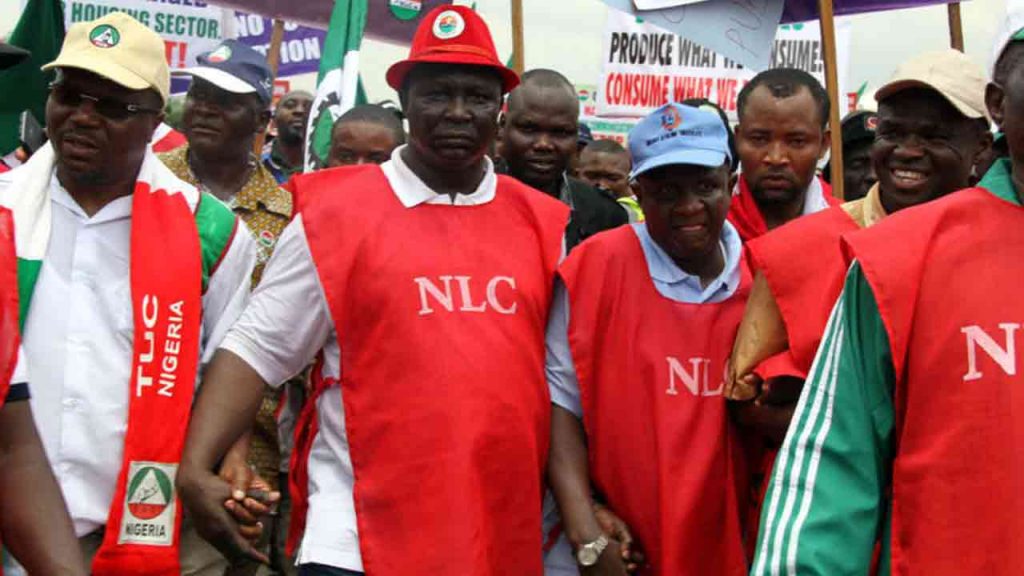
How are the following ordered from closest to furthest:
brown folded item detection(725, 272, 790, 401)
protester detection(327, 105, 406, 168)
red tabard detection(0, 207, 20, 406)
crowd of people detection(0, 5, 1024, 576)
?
red tabard detection(0, 207, 20, 406) < brown folded item detection(725, 272, 790, 401) < crowd of people detection(0, 5, 1024, 576) < protester detection(327, 105, 406, 168)

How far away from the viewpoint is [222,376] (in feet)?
13.2

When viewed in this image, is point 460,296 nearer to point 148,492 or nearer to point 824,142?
point 148,492

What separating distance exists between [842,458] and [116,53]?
2.49 m

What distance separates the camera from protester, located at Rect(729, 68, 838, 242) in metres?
4.85

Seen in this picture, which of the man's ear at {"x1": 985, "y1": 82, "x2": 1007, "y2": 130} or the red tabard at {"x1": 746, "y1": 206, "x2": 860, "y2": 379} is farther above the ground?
the man's ear at {"x1": 985, "y1": 82, "x2": 1007, "y2": 130}

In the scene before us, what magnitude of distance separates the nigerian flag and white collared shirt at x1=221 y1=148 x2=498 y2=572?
340 cm

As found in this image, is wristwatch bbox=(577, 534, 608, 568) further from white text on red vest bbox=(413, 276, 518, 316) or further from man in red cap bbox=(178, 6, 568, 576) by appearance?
Answer: white text on red vest bbox=(413, 276, 518, 316)

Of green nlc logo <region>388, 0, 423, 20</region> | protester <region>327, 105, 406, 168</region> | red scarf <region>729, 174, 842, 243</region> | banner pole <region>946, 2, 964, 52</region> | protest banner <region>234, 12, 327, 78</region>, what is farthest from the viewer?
protest banner <region>234, 12, 327, 78</region>

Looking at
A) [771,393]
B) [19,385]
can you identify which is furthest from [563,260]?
[19,385]

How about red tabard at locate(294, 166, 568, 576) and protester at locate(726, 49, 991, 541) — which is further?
red tabard at locate(294, 166, 568, 576)

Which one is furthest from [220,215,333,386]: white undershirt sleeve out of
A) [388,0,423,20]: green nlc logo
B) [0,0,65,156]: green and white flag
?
[388,0,423,20]: green nlc logo

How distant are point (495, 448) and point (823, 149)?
1.91 metres

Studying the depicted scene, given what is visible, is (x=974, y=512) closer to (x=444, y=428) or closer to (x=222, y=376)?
(x=444, y=428)

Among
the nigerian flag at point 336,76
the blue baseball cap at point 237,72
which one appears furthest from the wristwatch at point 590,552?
the nigerian flag at point 336,76
